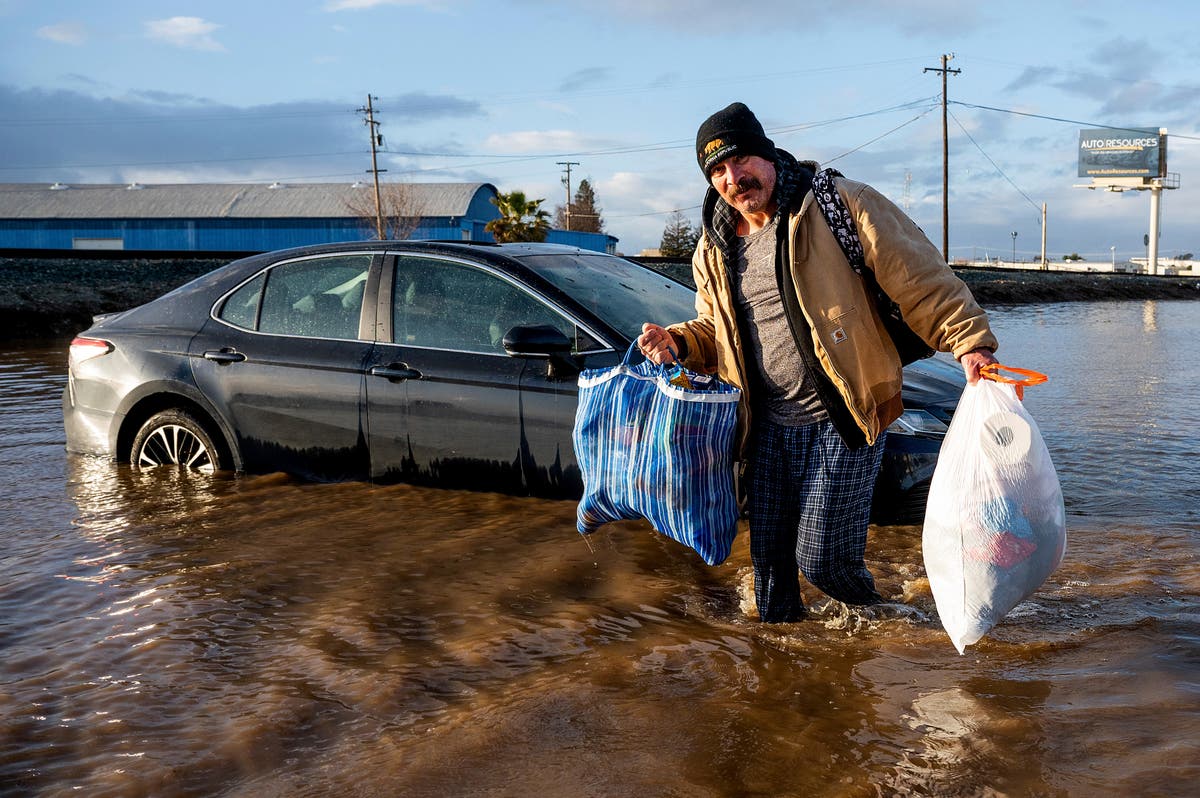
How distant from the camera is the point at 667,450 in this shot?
354 cm

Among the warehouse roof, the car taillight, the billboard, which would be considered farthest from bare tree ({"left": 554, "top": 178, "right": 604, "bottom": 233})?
the car taillight

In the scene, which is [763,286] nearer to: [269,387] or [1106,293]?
[269,387]

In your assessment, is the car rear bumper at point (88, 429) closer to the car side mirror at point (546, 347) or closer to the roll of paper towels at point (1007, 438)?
the car side mirror at point (546, 347)

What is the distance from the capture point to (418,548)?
16.6ft

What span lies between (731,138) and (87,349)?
4711 millimetres

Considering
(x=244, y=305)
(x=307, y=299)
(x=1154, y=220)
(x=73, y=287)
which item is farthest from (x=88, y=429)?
(x=1154, y=220)

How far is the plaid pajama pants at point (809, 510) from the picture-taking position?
3.41m

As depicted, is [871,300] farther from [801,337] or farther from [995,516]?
[995,516]

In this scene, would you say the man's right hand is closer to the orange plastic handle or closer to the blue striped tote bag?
the blue striped tote bag

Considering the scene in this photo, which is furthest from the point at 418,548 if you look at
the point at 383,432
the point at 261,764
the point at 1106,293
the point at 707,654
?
the point at 1106,293

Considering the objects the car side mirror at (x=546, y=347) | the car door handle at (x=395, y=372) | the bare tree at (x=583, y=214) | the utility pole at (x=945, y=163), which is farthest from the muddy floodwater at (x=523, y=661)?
the bare tree at (x=583, y=214)

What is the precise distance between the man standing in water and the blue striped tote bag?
0.28ft

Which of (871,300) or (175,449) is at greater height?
(871,300)

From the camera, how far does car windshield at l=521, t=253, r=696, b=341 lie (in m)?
5.40
